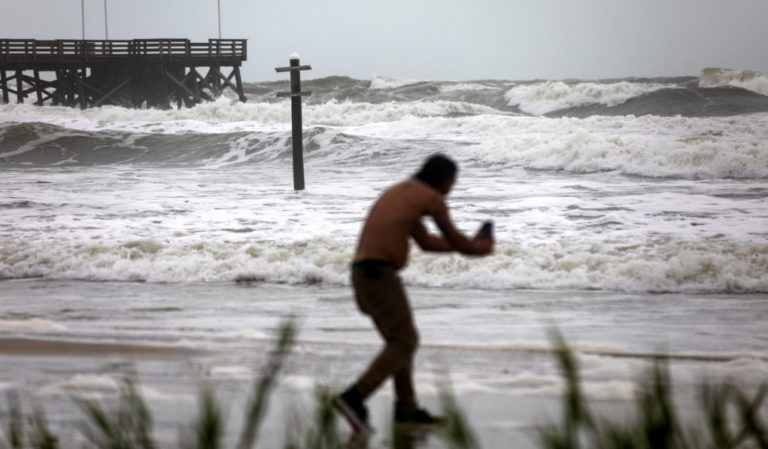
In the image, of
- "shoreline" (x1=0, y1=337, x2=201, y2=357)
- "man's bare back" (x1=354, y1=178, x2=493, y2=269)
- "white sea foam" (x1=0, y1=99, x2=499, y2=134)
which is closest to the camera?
"man's bare back" (x1=354, y1=178, x2=493, y2=269)

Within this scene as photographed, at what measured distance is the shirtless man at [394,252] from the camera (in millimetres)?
4918

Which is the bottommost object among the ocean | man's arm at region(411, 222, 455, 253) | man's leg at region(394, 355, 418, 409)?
the ocean

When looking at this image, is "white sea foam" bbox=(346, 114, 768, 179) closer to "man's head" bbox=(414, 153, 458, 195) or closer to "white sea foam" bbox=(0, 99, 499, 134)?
"white sea foam" bbox=(0, 99, 499, 134)

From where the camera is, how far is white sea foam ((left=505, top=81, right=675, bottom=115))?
43.1 meters

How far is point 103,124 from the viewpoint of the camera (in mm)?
39125

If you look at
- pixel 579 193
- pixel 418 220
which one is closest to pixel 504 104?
pixel 579 193

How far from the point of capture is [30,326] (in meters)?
8.44

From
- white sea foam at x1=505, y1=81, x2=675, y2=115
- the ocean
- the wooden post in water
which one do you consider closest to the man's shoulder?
the ocean

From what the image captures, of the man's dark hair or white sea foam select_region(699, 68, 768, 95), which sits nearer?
the man's dark hair

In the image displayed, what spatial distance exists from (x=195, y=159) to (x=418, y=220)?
2580cm

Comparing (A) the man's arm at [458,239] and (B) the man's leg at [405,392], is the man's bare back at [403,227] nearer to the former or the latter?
(A) the man's arm at [458,239]

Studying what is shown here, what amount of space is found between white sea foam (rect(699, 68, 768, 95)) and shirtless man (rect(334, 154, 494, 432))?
42426 millimetres

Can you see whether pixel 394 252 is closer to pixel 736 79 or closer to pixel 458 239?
pixel 458 239

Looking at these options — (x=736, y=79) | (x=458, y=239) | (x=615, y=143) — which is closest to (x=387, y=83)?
(x=736, y=79)
